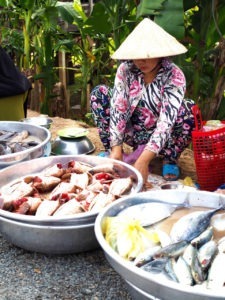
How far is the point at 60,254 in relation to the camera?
2059mm

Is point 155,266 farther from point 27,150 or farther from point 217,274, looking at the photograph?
point 27,150

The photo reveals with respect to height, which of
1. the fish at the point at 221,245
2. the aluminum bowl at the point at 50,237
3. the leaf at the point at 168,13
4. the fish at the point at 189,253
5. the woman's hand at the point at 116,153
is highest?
the leaf at the point at 168,13

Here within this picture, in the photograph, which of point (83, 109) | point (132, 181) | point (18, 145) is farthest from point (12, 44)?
point (132, 181)

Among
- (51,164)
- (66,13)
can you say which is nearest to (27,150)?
(51,164)

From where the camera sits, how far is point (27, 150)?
2.59 metres

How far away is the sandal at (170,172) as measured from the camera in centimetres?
296

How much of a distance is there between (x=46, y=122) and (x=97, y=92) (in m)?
0.88

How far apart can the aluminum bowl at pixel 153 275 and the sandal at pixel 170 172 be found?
1.02 meters

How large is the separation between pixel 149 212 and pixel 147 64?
1119 mm

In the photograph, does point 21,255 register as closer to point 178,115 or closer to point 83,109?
point 178,115

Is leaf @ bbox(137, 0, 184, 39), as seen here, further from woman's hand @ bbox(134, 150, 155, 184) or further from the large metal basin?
the large metal basin

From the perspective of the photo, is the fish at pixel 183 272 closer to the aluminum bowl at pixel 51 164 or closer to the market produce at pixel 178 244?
the market produce at pixel 178 244

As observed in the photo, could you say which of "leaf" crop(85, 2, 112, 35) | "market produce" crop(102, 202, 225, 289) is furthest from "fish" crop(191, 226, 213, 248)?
"leaf" crop(85, 2, 112, 35)

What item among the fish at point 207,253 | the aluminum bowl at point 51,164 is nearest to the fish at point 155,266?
the fish at point 207,253
